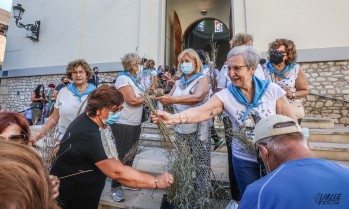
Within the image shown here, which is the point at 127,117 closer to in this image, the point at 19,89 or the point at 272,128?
the point at 272,128

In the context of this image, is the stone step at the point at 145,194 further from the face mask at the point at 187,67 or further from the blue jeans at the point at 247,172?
the face mask at the point at 187,67

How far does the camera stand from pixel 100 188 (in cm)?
165

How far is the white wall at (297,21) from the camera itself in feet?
18.3

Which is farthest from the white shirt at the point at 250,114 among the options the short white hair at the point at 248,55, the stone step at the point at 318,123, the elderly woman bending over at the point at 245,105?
the stone step at the point at 318,123

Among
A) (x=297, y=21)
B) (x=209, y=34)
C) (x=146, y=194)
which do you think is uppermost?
(x=209, y=34)

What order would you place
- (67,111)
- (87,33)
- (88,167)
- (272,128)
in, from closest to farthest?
1. (272,128)
2. (88,167)
3. (67,111)
4. (87,33)

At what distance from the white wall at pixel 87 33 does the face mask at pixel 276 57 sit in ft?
17.4

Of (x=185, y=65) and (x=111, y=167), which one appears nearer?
(x=111, y=167)

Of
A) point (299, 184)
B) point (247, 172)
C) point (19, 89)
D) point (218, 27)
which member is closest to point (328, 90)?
point (247, 172)

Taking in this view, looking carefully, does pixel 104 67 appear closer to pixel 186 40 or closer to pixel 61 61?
pixel 61 61

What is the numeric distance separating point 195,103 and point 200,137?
1.19ft

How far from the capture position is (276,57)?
2.28 metres

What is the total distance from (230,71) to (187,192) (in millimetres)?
1043

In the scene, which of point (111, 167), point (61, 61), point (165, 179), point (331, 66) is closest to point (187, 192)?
point (165, 179)
